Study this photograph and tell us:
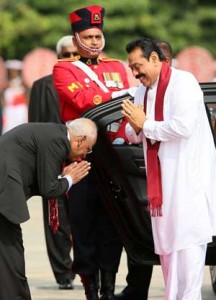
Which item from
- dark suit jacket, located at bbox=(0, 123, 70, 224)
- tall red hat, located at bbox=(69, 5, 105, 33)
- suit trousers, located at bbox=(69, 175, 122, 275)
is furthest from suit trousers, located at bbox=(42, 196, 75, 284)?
dark suit jacket, located at bbox=(0, 123, 70, 224)

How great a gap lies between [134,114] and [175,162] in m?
0.38

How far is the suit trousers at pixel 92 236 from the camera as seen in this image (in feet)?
30.6

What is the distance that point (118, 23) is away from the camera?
3700 cm

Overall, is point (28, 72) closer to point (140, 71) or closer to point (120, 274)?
point (120, 274)

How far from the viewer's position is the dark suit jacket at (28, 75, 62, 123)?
1090 centimetres

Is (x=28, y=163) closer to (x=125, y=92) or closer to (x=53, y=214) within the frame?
(x=53, y=214)

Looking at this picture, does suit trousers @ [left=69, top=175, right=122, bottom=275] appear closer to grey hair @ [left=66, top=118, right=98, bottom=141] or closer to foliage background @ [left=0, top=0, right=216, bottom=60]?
grey hair @ [left=66, top=118, right=98, bottom=141]

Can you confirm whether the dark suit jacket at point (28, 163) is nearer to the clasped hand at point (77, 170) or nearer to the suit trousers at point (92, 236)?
the clasped hand at point (77, 170)

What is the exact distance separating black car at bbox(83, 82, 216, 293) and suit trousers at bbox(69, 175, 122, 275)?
43 centimetres

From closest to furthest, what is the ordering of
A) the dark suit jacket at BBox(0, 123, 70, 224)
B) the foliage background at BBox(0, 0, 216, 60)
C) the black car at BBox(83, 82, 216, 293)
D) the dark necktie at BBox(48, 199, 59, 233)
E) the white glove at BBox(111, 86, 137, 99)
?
the dark suit jacket at BBox(0, 123, 70, 224), the dark necktie at BBox(48, 199, 59, 233), the black car at BBox(83, 82, 216, 293), the white glove at BBox(111, 86, 137, 99), the foliage background at BBox(0, 0, 216, 60)

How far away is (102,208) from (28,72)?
17.6 m

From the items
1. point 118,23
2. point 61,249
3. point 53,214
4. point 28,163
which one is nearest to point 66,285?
point 61,249

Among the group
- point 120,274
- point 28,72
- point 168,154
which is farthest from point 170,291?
point 28,72

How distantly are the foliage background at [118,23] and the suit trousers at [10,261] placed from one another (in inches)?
1114
